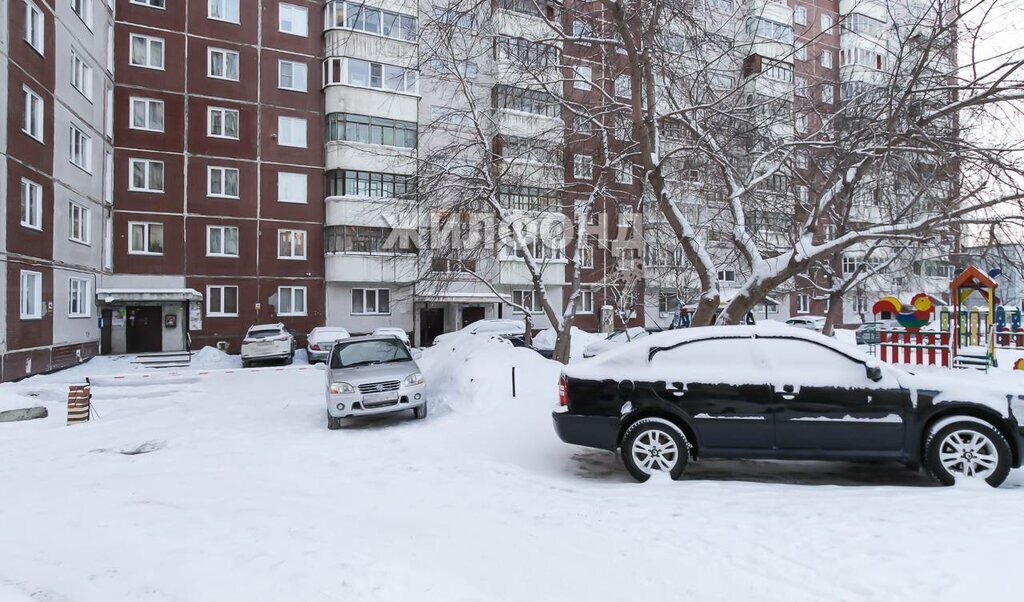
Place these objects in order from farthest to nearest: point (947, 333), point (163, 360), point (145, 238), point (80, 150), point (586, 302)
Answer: point (586, 302), point (145, 238), point (163, 360), point (80, 150), point (947, 333)

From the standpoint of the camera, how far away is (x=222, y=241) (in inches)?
1055

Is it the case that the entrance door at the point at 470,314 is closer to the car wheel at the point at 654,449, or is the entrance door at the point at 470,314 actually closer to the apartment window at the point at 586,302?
the apartment window at the point at 586,302

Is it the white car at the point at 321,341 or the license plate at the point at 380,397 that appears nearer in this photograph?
the license plate at the point at 380,397

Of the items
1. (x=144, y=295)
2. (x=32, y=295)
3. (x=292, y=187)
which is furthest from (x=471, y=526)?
(x=292, y=187)

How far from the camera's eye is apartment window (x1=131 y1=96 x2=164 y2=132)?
83.0 ft

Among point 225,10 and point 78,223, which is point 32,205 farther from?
point 225,10

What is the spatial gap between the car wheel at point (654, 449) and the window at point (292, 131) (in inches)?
1018

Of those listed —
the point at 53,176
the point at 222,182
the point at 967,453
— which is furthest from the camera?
the point at 222,182

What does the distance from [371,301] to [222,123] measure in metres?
10.3

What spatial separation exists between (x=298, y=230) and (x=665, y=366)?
2471 cm

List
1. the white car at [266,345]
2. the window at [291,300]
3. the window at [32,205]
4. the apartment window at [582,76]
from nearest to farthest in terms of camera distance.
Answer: the apartment window at [582,76] < the window at [32,205] < the white car at [266,345] < the window at [291,300]

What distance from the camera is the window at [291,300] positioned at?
2750 centimetres

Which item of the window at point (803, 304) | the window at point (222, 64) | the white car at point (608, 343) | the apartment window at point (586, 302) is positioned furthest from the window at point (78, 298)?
the window at point (803, 304)

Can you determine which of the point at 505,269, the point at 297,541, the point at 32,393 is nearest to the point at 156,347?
the point at 32,393
